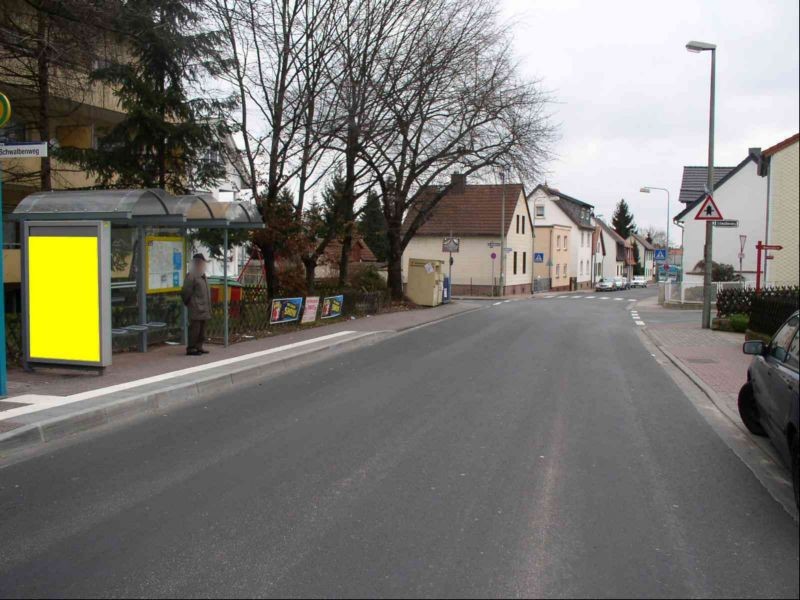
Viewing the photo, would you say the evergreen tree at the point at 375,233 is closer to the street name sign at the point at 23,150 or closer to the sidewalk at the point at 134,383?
the sidewalk at the point at 134,383

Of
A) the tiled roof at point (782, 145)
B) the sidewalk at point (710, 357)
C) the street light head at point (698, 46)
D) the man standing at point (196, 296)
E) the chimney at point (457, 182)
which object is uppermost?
the street light head at point (698, 46)

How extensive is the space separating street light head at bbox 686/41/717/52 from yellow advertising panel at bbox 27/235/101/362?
667 inches

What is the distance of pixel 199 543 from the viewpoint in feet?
15.6

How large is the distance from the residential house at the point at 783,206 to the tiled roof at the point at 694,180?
12304mm

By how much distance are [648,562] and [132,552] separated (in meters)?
3.18

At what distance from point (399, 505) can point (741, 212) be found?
127 feet

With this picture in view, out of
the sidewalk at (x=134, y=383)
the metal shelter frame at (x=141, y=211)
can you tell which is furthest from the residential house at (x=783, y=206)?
the metal shelter frame at (x=141, y=211)

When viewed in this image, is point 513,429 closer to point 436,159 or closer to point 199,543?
point 199,543

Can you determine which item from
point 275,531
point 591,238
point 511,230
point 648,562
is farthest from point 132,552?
point 591,238

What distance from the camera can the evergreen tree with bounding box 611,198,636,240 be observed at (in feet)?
388

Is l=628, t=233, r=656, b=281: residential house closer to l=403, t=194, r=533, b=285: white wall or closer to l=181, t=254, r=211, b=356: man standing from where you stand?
l=403, t=194, r=533, b=285: white wall

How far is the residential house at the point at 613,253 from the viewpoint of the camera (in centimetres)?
9538

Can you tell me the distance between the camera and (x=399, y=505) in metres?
5.47

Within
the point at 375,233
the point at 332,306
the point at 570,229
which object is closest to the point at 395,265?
the point at 332,306
